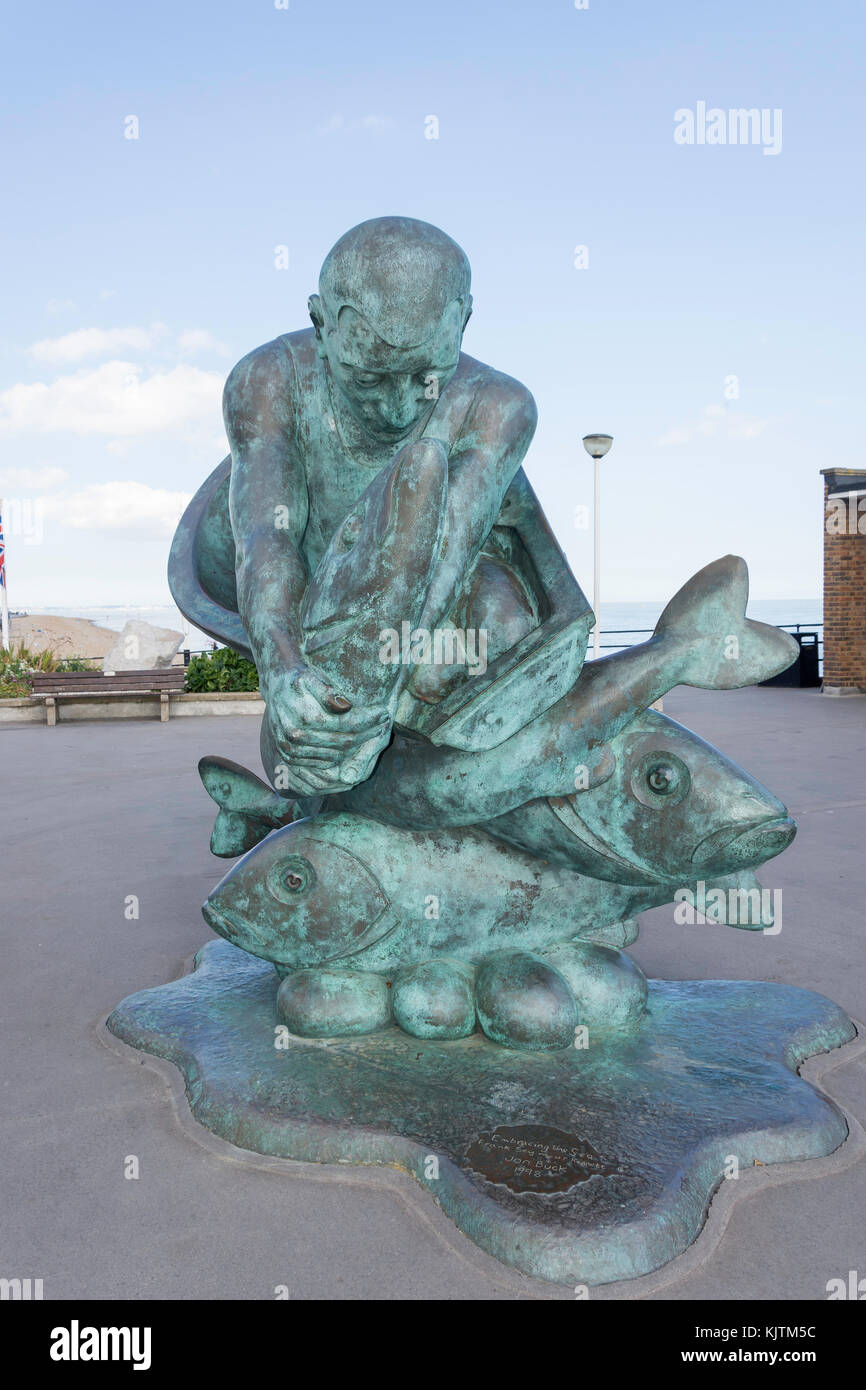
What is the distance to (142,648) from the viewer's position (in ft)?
53.1

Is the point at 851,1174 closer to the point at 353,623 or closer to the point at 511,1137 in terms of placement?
the point at 511,1137

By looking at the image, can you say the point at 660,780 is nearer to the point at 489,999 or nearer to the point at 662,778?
the point at 662,778

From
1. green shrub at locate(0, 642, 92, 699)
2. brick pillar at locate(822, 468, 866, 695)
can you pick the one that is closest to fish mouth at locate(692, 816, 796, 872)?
green shrub at locate(0, 642, 92, 699)

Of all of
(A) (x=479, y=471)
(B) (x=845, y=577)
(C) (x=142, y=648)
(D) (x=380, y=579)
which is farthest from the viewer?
(C) (x=142, y=648)

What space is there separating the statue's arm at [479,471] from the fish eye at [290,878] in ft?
2.62

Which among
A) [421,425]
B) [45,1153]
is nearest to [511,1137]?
[45,1153]

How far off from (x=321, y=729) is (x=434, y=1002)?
0.91 metres

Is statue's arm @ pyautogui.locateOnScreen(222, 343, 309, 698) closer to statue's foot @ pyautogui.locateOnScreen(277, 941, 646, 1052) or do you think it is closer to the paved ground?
statue's foot @ pyautogui.locateOnScreen(277, 941, 646, 1052)

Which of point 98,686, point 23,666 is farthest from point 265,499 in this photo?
point 23,666

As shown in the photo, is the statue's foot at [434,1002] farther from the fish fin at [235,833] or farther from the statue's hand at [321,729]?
the fish fin at [235,833]

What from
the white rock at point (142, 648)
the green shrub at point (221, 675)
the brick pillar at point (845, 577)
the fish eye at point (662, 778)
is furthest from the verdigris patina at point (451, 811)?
the white rock at point (142, 648)

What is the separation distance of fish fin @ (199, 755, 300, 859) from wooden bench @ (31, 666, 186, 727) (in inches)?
356

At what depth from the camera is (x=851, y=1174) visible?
2219 millimetres

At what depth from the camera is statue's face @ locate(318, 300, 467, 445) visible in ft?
7.52
